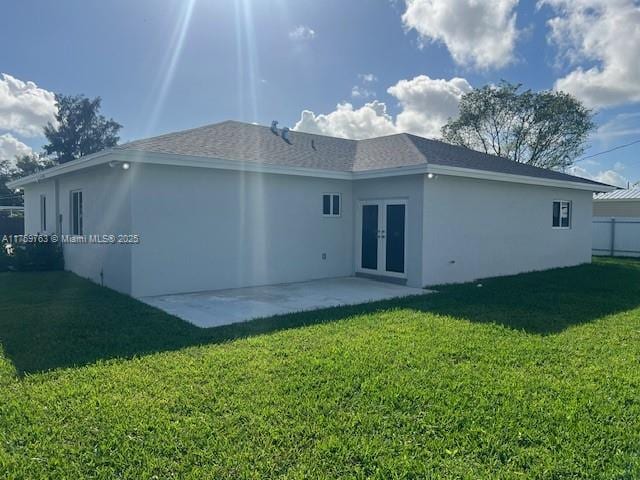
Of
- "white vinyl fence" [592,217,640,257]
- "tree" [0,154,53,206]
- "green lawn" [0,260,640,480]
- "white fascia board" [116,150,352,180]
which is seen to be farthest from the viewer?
"tree" [0,154,53,206]

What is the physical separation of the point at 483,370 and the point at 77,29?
46.7 feet

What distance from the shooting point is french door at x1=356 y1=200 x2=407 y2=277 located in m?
11.2

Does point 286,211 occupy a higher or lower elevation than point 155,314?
higher

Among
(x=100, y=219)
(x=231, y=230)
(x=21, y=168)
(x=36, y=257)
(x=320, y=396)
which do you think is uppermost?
(x=21, y=168)

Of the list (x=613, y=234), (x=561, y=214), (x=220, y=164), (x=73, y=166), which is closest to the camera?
(x=220, y=164)

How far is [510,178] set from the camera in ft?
40.4

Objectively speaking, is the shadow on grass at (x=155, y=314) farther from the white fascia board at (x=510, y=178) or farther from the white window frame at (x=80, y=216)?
the white fascia board at (x=510, y=178)

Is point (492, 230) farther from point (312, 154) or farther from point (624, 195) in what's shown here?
point (624, 195)

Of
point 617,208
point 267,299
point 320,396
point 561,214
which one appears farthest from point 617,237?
point 320,396

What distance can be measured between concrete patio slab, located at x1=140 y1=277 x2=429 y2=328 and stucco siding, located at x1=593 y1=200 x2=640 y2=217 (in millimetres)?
21061

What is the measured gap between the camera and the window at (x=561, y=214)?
1473 cm

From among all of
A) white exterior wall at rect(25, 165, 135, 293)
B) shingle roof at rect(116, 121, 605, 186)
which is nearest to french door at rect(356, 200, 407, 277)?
shingle roof at rect(116, 121, 605, 186)

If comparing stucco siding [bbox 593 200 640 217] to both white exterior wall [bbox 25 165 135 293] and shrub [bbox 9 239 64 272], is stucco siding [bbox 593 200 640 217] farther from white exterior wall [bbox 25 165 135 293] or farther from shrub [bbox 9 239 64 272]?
shrub [bbox 9 239 64 272]

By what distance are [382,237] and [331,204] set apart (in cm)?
167
